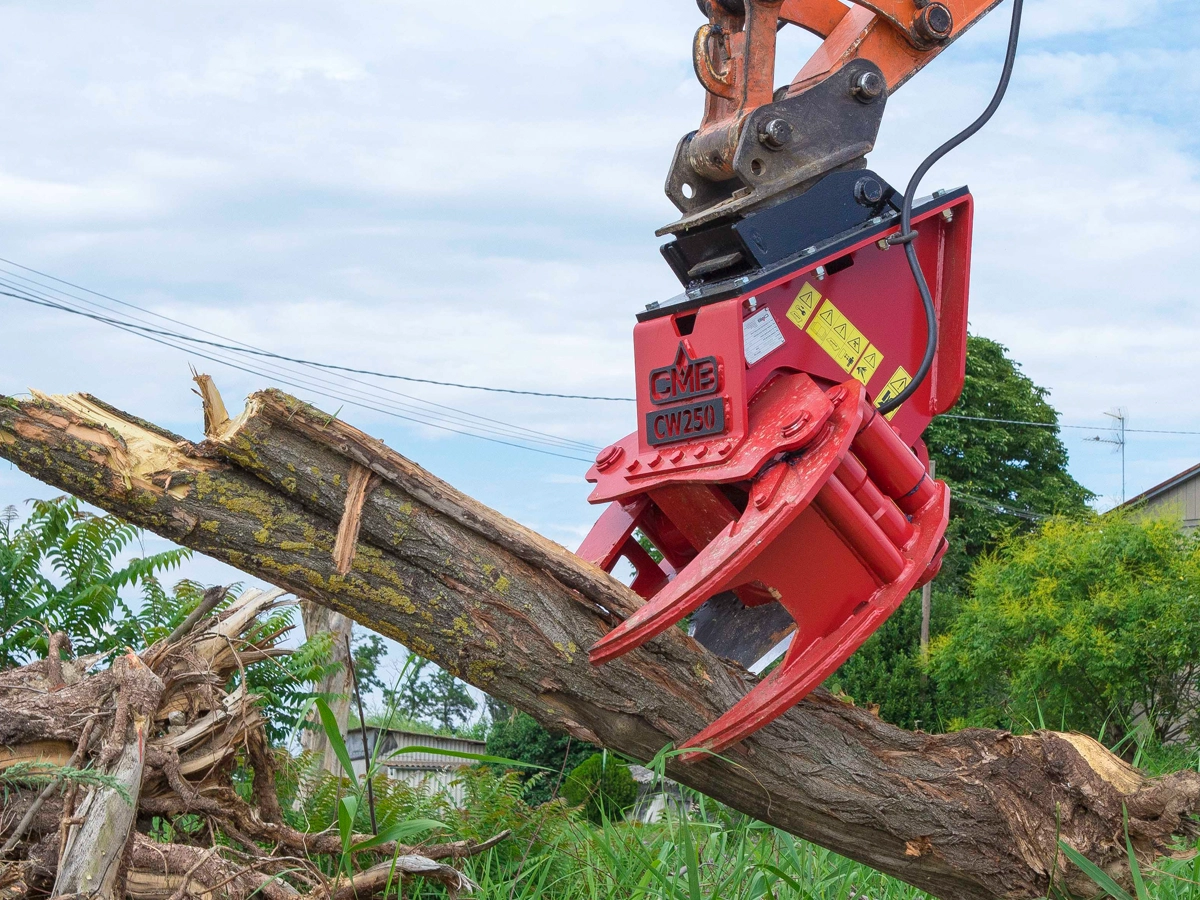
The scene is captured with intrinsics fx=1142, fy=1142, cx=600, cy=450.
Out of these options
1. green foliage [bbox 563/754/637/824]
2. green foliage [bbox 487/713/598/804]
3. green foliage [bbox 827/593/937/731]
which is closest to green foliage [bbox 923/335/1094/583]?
green foliage [bbox 827/593/937/731]

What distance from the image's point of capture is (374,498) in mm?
2473

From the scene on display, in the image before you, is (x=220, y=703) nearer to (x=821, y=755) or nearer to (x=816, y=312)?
(x=821, y=755)

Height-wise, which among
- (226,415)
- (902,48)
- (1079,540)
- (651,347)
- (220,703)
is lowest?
(220,703)

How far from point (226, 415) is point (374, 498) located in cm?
36

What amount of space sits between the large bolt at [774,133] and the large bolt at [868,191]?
0.86 ft

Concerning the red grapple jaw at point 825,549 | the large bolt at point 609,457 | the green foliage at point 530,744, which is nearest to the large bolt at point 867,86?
the red grapple jaw at point 825,549

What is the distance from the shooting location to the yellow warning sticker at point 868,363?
324 cm

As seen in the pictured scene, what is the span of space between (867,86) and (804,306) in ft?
2.37

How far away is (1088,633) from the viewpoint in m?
12.4

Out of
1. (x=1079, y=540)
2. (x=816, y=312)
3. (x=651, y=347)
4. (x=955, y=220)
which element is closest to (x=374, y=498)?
(x=651, y=347)

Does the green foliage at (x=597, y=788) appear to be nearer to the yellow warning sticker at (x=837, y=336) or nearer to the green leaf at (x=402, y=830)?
the yellow warning sticker at (x=837, y=336)

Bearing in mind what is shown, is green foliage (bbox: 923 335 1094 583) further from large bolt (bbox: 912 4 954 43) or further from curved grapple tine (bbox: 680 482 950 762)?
curved grapple tine (bbox: 680 482 950 762)

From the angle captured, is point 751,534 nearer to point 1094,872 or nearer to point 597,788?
point 1094,872

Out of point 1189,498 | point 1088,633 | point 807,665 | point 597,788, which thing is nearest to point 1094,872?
point 807,665
